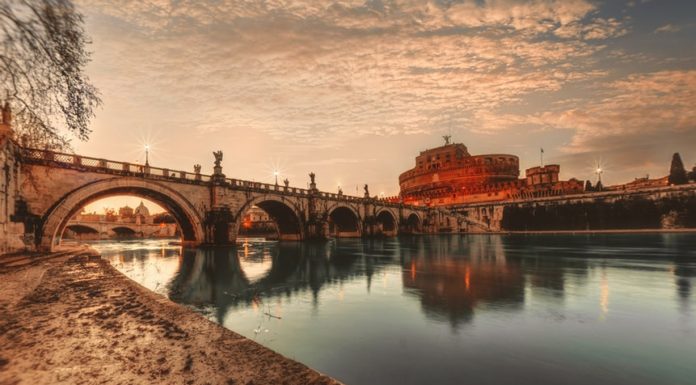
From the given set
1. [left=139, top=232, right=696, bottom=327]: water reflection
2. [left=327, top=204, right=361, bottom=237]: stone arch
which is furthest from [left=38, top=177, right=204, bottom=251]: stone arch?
[left=327, top=204, right=361, bottom=237]: stone arch

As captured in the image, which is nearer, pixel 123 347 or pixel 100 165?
pixel 123 347

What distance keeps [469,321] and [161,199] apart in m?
29.1

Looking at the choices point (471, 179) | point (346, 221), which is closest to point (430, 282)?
point (346, 221)

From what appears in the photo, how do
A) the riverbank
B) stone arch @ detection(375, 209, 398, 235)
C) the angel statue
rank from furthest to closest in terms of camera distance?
stone arch @ detection(375, 209, 398, 235) → the angel statue → the riverbank

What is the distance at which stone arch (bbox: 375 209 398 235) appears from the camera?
6650 centimetres

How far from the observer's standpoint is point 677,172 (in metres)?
65.7

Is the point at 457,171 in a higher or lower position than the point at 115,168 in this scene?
higher

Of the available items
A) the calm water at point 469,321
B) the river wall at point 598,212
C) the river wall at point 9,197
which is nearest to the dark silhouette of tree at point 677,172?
the river wall at point 598,212

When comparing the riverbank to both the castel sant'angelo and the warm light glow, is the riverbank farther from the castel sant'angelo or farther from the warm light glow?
the castel sant'angelo

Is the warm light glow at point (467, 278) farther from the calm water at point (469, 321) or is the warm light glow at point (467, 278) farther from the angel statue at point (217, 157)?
the angel statue at point (217, 157)

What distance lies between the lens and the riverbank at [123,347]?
3299 millimetres

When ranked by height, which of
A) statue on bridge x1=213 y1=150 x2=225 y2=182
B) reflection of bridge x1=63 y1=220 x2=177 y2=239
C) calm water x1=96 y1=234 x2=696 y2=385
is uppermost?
statue on bridge x1=213 y1=150 x2=225 y2=182

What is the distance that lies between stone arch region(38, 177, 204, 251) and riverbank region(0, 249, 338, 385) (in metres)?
17.8

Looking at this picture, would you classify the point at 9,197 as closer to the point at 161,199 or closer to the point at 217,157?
the point at 161,199
